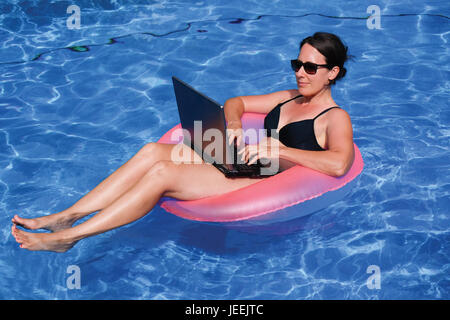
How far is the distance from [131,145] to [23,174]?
0.81m

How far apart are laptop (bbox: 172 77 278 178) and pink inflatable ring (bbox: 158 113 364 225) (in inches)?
4.5

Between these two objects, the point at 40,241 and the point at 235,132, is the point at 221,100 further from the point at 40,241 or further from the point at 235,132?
the point at 40,241

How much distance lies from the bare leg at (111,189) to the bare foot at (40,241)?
14 centimetres

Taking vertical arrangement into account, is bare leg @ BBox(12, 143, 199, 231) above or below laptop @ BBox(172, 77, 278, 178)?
below

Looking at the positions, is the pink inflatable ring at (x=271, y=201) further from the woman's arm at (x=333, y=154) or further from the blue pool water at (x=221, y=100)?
the blue pool water at (x=221, y=100)

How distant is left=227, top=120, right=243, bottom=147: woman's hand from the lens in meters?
Result: 2.99

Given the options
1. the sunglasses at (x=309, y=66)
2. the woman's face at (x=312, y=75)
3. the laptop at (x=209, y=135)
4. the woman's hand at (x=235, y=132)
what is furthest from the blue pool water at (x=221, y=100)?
the sunglasses at (x=309, y=66)

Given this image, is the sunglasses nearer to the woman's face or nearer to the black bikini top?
the woman's face

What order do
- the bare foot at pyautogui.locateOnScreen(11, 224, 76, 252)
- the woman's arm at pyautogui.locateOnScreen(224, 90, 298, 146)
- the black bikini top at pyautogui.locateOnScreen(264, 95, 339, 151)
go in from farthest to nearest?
the woman's arm at pyautogui.locateOnScreen(224, 90, 298, 146), the black bikini top at pyautogui.locateOnScreen(264, 95, 339, 151), the bare foot at pyautogui.locateOnScreen(11, 224, 76, 252)

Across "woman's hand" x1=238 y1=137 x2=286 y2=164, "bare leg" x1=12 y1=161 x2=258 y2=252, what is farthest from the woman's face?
"bare leg" x1=12 y1=161 x2=258 y2=252

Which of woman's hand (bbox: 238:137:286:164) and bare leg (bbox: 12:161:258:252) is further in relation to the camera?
woman's hand (bbox: 238:137:286:164)

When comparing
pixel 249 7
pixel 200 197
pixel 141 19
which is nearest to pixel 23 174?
pixel 200 197

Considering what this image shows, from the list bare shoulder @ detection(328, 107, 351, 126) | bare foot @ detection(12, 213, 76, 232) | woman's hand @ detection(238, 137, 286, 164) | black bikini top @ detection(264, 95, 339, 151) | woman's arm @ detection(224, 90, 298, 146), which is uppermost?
woman's arm @ detection(224, 90, 298, 146)

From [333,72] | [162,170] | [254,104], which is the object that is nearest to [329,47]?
[333,72]
